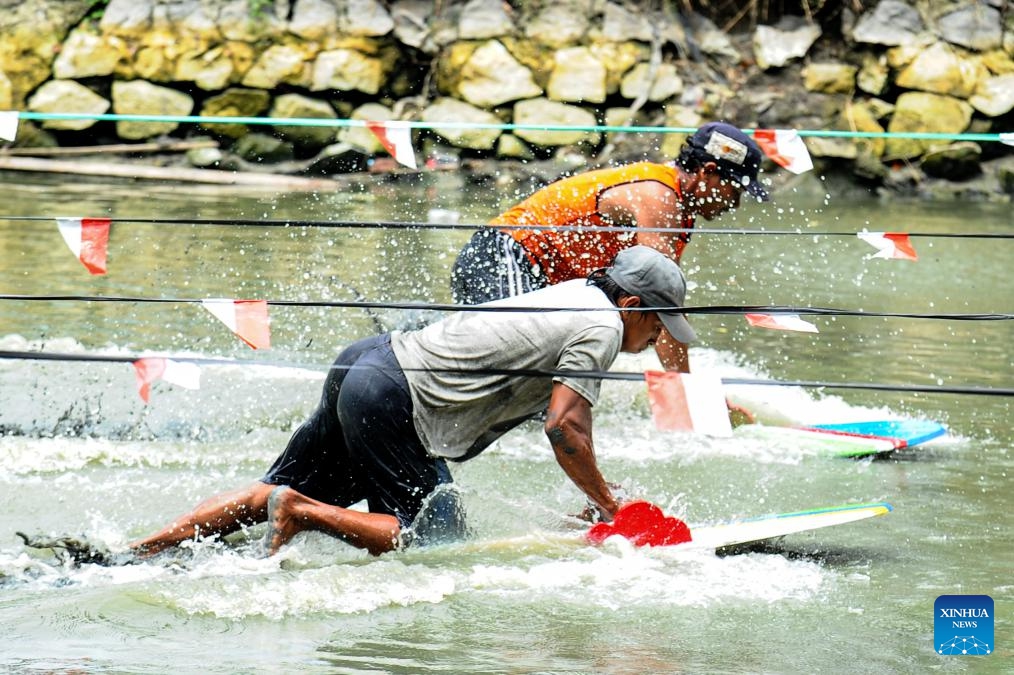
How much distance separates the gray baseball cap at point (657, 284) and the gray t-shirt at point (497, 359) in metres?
0.11

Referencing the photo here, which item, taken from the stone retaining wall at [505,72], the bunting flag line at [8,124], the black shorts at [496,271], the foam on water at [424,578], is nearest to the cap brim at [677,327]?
the foam on water at [424,578]

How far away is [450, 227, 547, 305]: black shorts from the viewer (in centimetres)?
608

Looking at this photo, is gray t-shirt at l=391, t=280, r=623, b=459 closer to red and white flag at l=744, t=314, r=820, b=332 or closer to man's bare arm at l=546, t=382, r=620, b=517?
man's bare arm at l=546, t=382, r=620, b=517

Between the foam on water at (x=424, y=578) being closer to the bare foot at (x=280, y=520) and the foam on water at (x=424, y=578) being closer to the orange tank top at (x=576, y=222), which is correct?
the bare foot at (x=280, y=520)

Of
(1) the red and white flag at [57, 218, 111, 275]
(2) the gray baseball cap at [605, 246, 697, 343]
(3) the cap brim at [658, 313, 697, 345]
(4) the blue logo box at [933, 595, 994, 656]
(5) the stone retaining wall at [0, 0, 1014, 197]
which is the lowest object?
(4) the blue logo box at [933, 595, 994, 656]

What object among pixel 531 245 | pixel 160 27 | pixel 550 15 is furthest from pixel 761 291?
pixel 160 27

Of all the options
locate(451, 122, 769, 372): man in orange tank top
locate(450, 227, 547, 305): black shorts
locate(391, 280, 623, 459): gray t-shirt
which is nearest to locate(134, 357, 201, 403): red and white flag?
locate(391, 280, 623, 459): gray t-shirt

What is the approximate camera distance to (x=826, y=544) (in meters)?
5.55

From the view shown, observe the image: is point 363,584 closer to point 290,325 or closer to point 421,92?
point 290,325

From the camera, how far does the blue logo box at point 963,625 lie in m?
4.45

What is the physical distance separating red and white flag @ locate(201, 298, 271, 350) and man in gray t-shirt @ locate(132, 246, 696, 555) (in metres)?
0.27

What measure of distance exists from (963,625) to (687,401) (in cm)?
134

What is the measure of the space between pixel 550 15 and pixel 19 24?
6280 millimetres

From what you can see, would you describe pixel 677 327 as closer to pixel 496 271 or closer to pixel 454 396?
pixel 454 396
